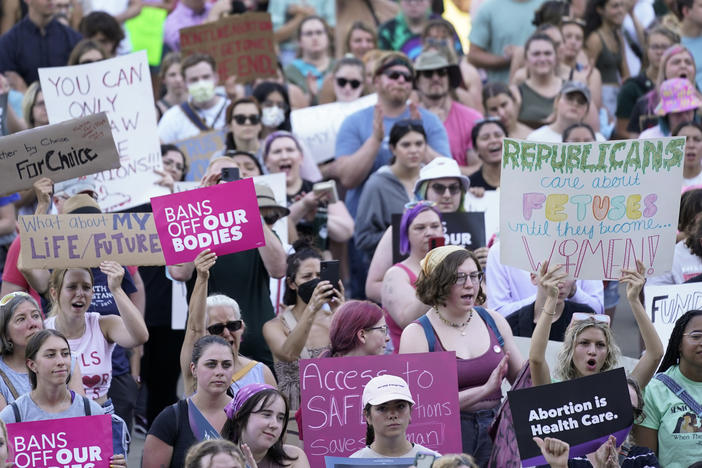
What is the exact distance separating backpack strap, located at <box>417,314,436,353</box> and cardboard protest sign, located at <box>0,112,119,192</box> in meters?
2.47

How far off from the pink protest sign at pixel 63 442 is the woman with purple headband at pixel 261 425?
594 mm

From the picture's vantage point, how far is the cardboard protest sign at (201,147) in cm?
1124

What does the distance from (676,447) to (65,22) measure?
7.95 meters

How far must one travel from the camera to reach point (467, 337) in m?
7.67

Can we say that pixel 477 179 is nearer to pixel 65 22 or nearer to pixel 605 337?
pixel 605 337

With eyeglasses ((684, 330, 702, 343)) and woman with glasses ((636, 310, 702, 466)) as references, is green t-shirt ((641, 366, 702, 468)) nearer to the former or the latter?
woman with glasses ((636, 310, 702, 466))

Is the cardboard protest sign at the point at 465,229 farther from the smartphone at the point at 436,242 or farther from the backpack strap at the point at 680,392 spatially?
the backpack strap at the point at 680,392

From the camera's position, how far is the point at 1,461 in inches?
250

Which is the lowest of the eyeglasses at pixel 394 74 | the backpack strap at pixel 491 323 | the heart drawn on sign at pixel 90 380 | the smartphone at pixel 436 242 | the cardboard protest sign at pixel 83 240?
the heart drawn on sign at pixel 90 380

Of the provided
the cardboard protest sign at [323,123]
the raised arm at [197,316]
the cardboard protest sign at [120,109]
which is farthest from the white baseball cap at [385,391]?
the cardboard protest sign at [323,123]

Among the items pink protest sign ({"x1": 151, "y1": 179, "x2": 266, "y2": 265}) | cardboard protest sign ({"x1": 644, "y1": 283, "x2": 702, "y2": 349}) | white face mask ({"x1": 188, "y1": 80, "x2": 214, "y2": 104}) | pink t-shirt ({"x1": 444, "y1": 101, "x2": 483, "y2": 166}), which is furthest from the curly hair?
white face mask ({"x1": 188, "y1": 80, "x2": 214, "y2": 104})

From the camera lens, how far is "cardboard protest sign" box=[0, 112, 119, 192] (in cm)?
892

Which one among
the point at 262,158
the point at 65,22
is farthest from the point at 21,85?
the point at 262,158

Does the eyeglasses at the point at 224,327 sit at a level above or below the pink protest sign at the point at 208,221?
below
